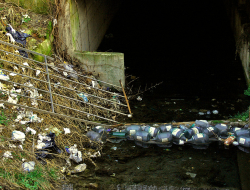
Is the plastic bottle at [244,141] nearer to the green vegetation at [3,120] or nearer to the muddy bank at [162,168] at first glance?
the muddy bank at [162,168]

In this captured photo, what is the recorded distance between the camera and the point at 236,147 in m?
5.98

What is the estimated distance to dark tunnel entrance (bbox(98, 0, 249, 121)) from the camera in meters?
8.05

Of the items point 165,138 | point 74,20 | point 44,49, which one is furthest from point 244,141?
point 74,20

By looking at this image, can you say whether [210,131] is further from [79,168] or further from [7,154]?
[7,154]

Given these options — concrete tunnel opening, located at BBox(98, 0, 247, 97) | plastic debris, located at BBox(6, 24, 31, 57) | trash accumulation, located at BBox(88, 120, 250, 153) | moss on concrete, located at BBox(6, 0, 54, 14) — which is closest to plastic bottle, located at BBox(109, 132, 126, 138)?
trash accumulation, located at BBox(88, 120, 250, 153)

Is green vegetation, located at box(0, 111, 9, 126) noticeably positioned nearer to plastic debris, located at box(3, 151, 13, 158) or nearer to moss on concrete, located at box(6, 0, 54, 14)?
plastic debris, located at box(3, 151, 13, 158)

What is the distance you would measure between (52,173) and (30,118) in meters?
1.27

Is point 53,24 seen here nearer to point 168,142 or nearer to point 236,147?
point 168,142

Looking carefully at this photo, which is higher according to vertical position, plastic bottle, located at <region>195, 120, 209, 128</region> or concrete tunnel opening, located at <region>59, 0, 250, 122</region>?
concrete tunnel opening, located at <region>59, 0, 250, 122</region>

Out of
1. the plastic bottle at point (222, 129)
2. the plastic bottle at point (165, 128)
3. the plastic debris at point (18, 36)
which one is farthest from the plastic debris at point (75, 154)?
the plastic bottle at point (222, 129)

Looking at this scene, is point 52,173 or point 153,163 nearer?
point 52,173

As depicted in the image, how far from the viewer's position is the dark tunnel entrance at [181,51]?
8.05 metres

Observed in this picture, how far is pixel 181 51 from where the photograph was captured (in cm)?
1078

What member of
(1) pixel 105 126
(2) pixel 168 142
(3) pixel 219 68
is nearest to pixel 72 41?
(1) pixel 105 126
